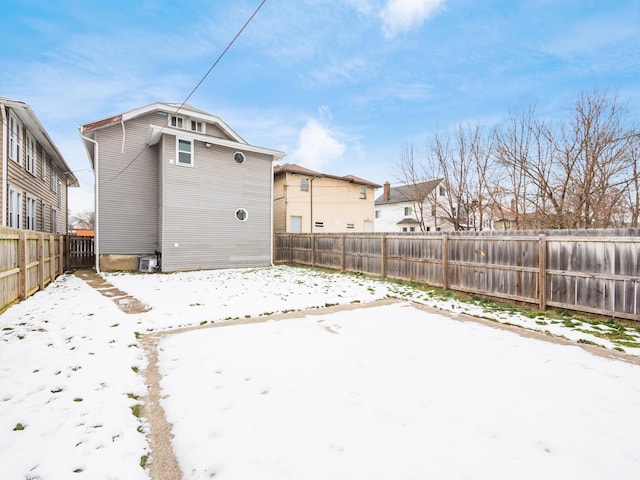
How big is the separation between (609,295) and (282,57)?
12.7m

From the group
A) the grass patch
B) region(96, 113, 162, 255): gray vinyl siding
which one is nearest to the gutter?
region(96, 113, 162, 255): gray vinyl siding

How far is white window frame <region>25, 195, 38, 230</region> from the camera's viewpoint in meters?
12.2

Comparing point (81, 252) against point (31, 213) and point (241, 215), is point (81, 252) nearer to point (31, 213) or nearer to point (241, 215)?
point (31, 213)

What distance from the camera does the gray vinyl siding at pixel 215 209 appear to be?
498 inches

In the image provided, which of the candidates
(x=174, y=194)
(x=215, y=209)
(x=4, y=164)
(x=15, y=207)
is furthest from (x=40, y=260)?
(x=215, y=209)

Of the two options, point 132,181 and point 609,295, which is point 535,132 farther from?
point 132,181

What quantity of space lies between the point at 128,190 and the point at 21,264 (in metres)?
7.67

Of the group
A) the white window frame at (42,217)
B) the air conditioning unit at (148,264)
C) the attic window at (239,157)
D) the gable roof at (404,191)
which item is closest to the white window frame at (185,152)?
the attic window at (239,157)

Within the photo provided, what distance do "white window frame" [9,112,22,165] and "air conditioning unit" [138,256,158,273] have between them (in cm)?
516

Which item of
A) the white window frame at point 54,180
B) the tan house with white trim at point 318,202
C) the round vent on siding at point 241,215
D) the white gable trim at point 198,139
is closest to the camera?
the white gable trim at point 198,139

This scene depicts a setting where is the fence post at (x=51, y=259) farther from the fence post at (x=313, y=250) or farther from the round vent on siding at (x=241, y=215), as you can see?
the fence post at (x=313, y=250)

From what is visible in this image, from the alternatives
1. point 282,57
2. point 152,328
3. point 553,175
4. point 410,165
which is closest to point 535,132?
point 553,175

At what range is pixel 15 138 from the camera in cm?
1055

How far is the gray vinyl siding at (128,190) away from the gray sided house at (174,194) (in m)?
0.04
